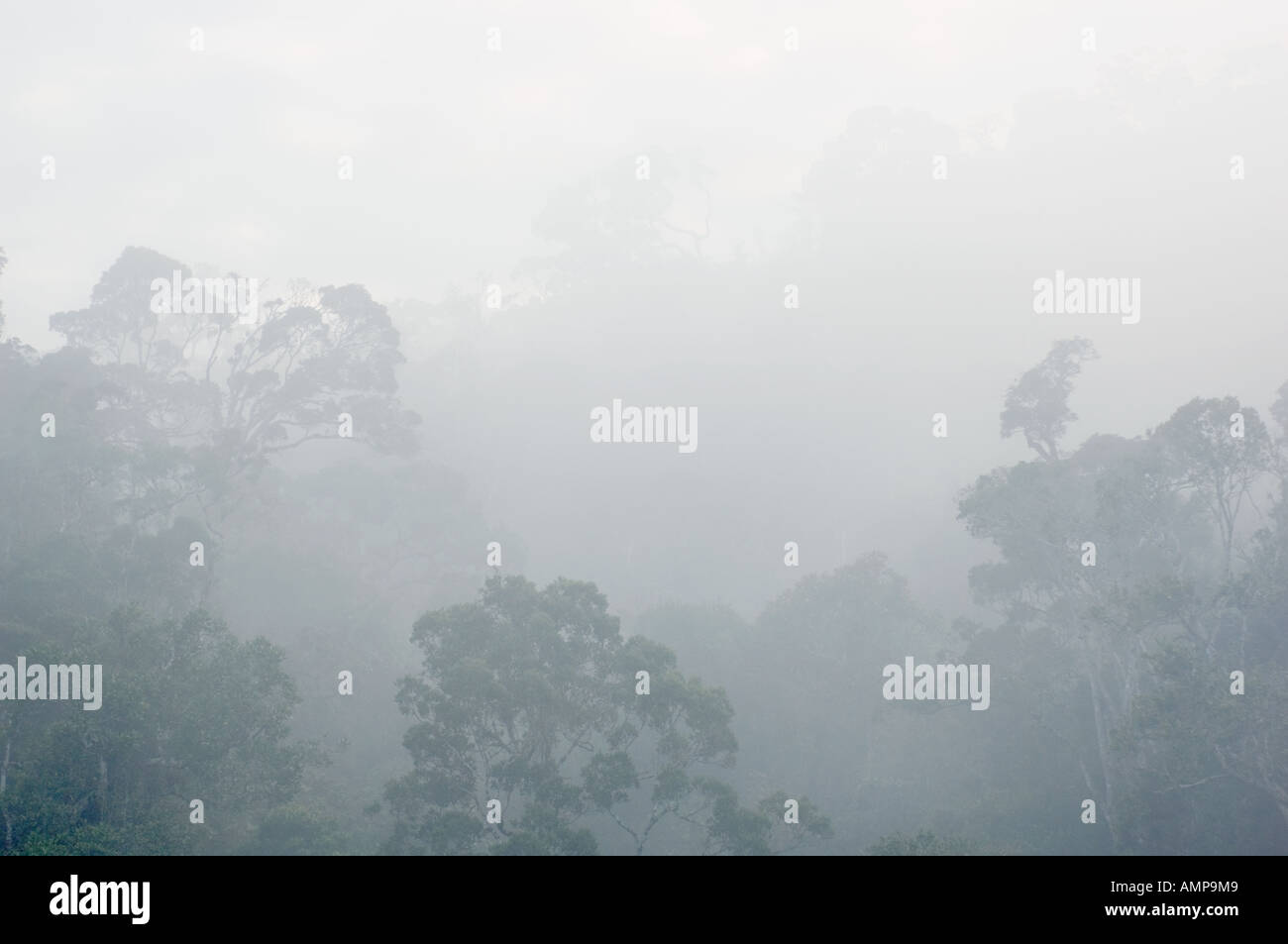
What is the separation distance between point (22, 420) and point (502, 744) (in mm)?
27161

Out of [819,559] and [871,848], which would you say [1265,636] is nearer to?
[871,848]

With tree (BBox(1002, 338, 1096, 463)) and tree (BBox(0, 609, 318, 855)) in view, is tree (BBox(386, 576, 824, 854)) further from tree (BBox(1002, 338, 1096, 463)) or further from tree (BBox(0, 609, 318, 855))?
tree (BBox(1002, 338, 1096, 463))

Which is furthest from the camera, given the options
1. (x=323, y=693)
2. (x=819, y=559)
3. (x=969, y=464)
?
(x=969, y=464)

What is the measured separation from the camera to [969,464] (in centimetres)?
6322

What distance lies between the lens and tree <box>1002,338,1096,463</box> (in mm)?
38188

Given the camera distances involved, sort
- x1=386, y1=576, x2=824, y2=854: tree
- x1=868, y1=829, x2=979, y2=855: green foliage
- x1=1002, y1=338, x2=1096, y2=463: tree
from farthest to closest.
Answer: x1=1002, y1=338, x2=1096, y2=463: tree → x1=386, y1=576, x2=824, y2=854: tree → x1=868, y1=829, x2=979, y2=855: green foliage

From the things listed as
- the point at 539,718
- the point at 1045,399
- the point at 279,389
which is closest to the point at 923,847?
the point at 539,718

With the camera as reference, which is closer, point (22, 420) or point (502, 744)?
point (502, 744)

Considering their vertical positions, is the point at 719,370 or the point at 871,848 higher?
the point at 719,370

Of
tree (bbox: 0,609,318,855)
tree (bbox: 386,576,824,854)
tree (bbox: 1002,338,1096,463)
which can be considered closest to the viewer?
tree (bbox: 0,609,318,855)

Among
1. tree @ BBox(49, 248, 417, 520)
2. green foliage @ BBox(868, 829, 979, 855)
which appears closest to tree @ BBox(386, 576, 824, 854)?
green foliage @ BBox(868, 829, 979, 855)

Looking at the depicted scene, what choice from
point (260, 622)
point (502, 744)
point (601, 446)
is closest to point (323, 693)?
point (260, 622)

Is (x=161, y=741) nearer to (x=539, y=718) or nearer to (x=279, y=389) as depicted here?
(x=539, y=718)

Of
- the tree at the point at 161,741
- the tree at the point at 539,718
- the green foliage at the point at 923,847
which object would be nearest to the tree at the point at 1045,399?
the green foliage at the point at 923,847
